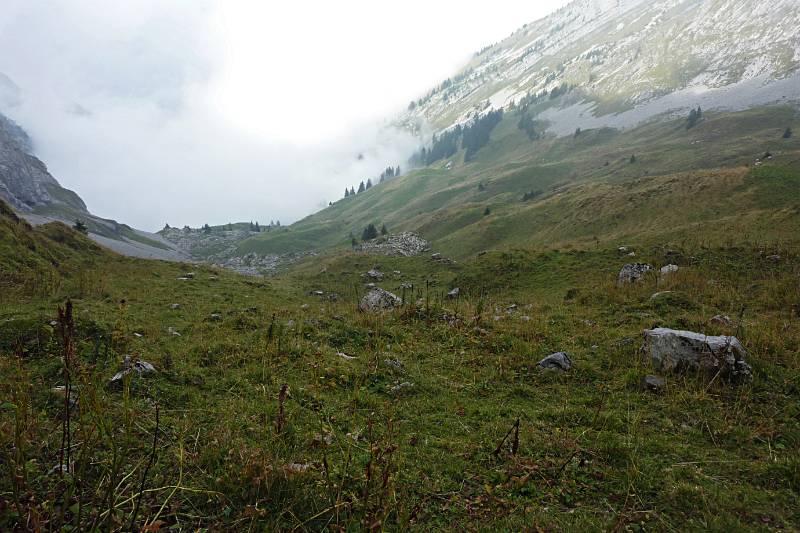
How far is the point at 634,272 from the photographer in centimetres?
1789

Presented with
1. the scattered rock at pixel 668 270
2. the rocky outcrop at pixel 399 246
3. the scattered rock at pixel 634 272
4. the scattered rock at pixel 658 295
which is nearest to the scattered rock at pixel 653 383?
the scattered rock at pixel 658 295

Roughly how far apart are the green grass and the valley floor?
0.11 feet

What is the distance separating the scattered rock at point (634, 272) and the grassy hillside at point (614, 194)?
996cm

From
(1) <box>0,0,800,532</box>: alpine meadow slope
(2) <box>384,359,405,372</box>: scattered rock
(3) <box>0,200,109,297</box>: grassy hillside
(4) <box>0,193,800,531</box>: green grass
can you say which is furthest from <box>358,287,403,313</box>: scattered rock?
(3) <box>0,200,109,297</box>: grassy hillside

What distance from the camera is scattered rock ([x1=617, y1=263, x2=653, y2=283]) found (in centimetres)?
1723

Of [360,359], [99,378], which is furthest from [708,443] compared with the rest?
[99,378]

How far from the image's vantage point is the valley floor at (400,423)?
11.5 feet

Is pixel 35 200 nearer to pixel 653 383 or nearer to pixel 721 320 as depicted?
pixel 653 383

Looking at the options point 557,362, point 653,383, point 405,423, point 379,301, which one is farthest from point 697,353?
point 379,301

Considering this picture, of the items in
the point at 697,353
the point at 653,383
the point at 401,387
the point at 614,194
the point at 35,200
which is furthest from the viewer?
the point at 35,200

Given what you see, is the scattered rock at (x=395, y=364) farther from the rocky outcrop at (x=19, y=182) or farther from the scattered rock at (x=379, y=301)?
the rocky outcrop at (x=19, y=182)

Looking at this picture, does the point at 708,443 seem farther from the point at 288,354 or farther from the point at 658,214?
the point at 658,214

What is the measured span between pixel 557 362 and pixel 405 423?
431cm

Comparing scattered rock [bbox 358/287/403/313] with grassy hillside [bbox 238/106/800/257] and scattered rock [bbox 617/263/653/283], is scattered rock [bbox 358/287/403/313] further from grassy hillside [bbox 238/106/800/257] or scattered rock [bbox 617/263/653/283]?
grassy hillside [bbox 238/106/800/257]
